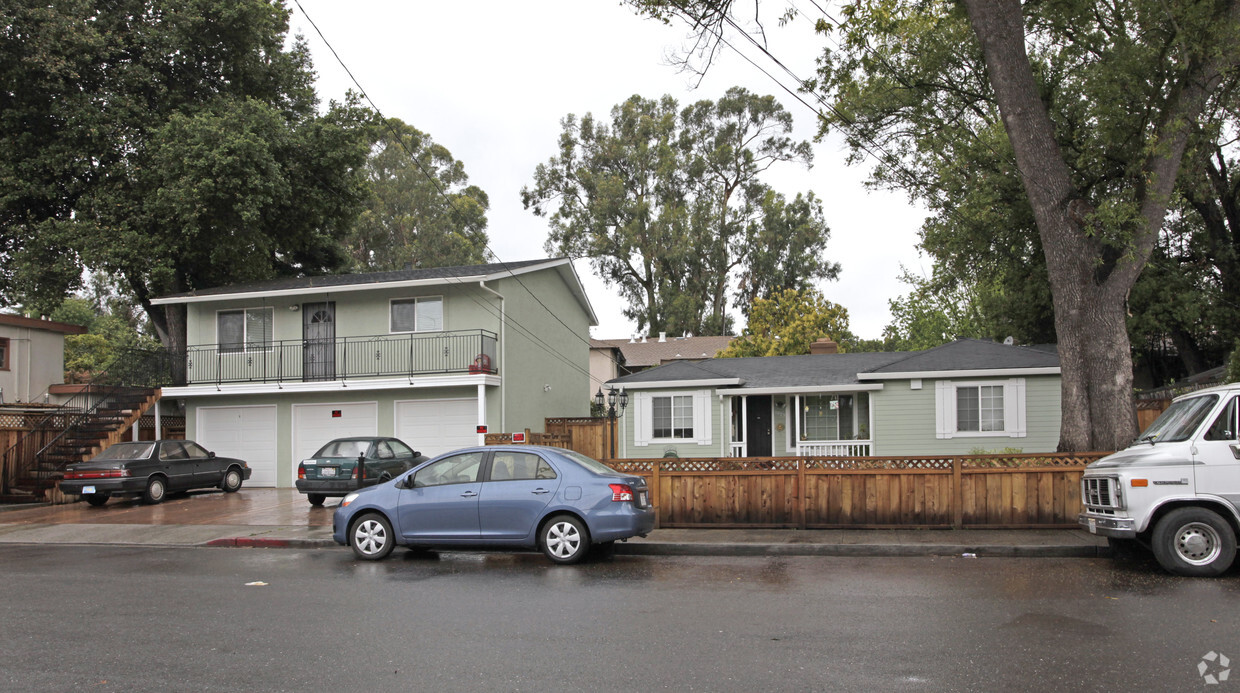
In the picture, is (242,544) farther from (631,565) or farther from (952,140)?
(952,140)

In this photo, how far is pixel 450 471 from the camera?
11.0m

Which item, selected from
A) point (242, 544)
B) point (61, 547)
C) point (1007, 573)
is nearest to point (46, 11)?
point (61, 547)

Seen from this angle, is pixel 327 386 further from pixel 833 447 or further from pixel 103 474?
pixel 833 447

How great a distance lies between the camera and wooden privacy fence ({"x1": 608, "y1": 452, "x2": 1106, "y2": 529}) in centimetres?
1226

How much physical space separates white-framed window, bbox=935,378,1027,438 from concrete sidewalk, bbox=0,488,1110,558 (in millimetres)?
8979

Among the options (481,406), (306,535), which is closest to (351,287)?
(481,406)

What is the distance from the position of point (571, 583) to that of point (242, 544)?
6567 mm

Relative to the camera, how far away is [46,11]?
2438 centimetres

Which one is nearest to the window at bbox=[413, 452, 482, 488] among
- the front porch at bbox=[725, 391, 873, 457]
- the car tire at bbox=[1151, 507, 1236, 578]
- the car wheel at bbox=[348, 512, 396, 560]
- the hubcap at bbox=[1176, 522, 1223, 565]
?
the car wheel at bbox=[348, 512, 396, 560]

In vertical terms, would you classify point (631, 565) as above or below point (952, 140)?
below

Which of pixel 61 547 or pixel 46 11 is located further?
pixel 46 11

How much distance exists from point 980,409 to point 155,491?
1906 centimetres

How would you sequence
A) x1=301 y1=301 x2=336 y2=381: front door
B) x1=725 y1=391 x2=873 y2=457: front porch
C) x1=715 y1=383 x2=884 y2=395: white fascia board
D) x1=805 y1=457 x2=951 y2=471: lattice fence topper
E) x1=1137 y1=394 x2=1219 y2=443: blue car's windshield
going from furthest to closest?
x1=301 y1=301 x2=336 y2=381: front door
x1=725 y1=391 x2=873 y2=457: front porch
x1=715 y1=383 x2=884 y2=395: white fascia board
x1=805 y1=457 x2=951 y2=471: lattice fence topper
x1=1137 y1=394 x2=1219 y2=443: blue car's windshield

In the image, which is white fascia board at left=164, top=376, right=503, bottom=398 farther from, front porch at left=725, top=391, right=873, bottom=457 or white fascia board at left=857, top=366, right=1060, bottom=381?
white fascia board at left=857, top=366, right=1060, bottom=381
